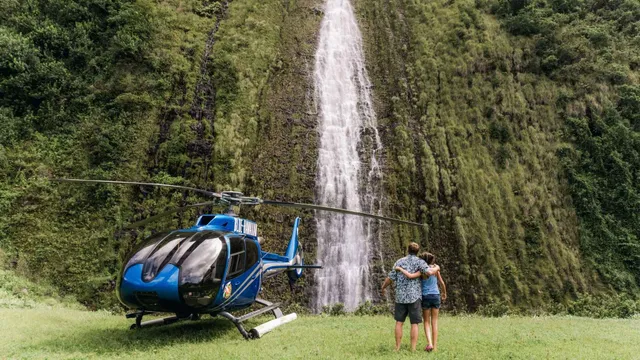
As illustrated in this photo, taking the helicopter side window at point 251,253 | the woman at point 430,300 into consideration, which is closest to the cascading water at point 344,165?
the helicopter side window at point 251,253

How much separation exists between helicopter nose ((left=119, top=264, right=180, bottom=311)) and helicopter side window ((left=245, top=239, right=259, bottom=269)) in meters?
1.82

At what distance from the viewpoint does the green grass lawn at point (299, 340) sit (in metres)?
6.57

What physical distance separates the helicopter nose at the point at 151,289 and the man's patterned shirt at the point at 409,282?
3657 millimetres

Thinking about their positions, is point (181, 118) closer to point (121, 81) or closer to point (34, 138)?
point (121, 81)

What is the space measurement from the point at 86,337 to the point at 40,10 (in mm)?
16426

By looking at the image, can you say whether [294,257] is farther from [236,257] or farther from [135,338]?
[135,338]

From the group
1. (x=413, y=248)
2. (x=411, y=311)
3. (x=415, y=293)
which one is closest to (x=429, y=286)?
(x=415, y=293)

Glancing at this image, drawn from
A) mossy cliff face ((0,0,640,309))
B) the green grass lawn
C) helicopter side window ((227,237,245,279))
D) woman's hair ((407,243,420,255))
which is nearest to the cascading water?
mossy cliff face ((0,0,640,309))

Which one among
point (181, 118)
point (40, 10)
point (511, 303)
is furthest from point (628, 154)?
point (40, 10)

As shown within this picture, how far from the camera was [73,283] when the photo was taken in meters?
13.2

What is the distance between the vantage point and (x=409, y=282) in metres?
6.80

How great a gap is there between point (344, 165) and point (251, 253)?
9.64 meters

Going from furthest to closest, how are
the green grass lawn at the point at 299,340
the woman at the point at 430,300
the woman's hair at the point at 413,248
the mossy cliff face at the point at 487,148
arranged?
the mossy cliff face at the point at 487,148 → the woman at the point at 430,300 → the woman's hair at the point at 413,248 → the green grass lawn at the point at 299,340

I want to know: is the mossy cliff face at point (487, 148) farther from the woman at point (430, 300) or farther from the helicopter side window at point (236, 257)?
the helicopter side window at point (236, 257)
